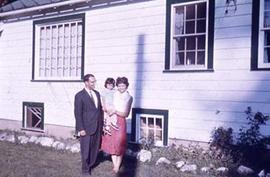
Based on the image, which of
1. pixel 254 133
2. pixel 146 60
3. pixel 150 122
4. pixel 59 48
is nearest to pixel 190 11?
pixel 146 60

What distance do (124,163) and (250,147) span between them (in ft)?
9.13

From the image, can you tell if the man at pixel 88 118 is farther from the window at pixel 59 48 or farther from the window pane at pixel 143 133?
the window at pixel 59 48

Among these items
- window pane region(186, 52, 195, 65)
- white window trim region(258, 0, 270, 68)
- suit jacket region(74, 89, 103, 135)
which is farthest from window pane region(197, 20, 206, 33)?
suit jacket region(74, 89, 103, 135)

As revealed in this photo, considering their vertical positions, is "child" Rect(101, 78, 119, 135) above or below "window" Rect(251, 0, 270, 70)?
below

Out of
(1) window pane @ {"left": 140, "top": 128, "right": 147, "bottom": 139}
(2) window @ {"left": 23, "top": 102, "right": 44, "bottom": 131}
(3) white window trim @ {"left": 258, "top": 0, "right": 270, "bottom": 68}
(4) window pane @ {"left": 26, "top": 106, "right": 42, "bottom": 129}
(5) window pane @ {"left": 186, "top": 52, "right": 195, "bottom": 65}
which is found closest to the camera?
(3) white window trim @ {"left": 258, "top": 0, "right": 270, "bottom": 68}

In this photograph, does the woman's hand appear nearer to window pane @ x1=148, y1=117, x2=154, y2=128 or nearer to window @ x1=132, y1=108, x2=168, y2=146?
window @ x1=132, y1=108, x2=168, y2=146

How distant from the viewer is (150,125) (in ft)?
38.5

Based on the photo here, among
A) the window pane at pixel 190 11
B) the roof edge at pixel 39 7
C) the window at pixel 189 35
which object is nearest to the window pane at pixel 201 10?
the window at pixel 189 35

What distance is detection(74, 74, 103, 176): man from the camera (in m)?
8.54

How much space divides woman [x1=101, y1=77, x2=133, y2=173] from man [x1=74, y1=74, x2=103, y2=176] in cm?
27

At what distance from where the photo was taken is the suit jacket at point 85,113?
8531mm

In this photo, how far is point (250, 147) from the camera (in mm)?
9281

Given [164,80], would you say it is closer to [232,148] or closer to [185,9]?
[185,9]

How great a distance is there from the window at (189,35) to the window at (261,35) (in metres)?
1.11
